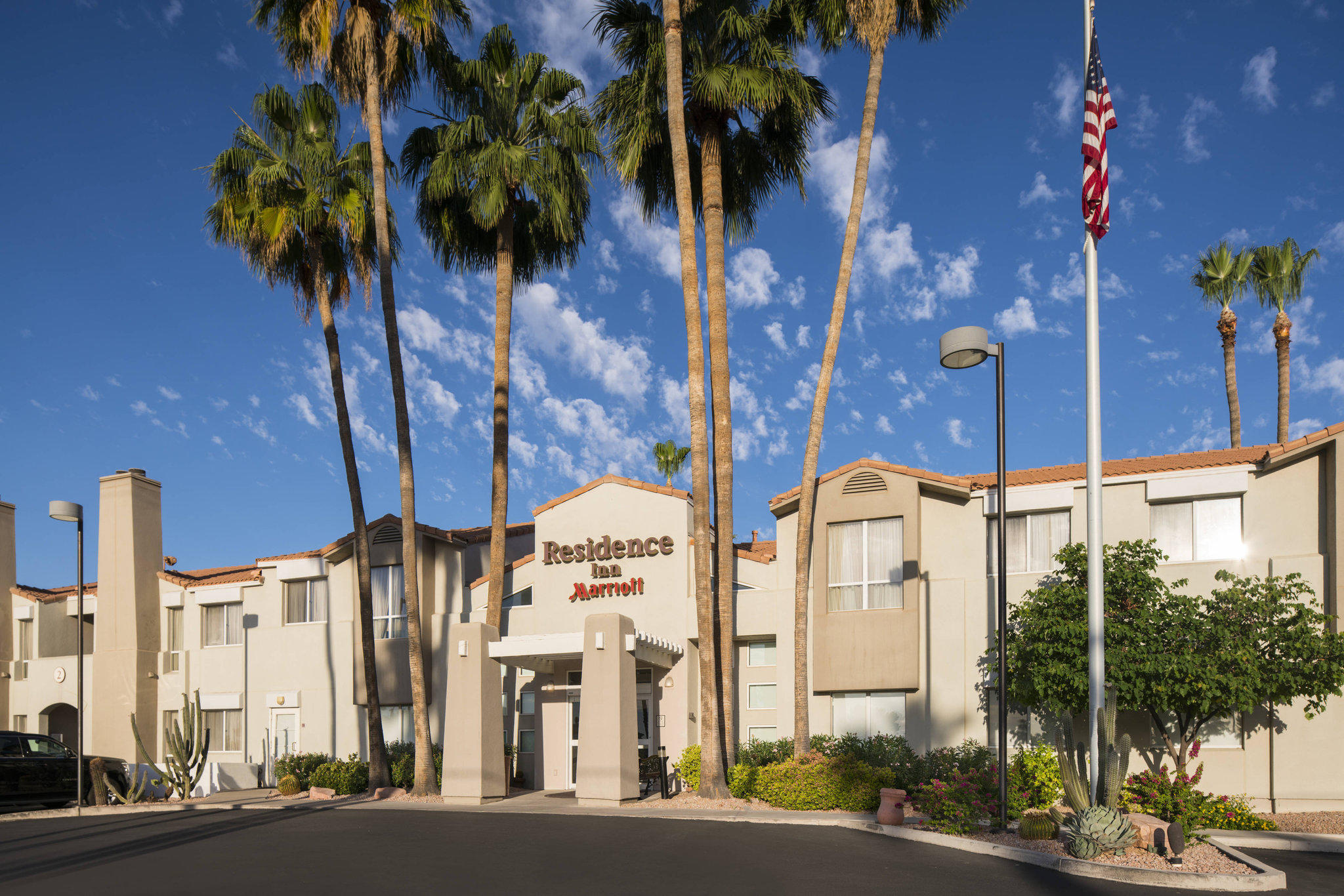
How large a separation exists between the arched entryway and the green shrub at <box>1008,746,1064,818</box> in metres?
31.1

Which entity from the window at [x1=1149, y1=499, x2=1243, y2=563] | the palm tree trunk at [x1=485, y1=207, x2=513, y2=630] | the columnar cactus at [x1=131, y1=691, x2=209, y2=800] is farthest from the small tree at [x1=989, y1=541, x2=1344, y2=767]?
the columnar cactus at [x1=131, y1=691, x2=209, y2=800]

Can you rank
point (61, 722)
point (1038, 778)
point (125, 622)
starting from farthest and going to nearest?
point (61, 722) < point (125, 622) < point (1038, 778)

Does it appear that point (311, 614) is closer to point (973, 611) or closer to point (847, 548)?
point (847, 548)

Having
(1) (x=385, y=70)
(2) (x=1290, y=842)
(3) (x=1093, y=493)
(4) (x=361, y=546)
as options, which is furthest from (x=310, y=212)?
(2) (x=1290, y=842)

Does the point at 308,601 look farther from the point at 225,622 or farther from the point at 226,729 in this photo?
the point at 226,729

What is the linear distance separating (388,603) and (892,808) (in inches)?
613

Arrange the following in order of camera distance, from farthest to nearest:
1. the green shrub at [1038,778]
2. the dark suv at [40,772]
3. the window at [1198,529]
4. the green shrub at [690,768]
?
the dark suv at [40,772], the green shrub at [690,768], the window at [1198,529], the green shrub at [1038,778]

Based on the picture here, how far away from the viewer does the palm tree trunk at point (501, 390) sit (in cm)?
2388

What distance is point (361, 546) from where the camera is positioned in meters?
24.4

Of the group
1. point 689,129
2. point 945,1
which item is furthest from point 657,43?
point 945,1

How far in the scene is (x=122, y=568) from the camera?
31.5m

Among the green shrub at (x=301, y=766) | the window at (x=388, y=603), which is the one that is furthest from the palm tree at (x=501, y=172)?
the green shrub at (x=301, y=766)

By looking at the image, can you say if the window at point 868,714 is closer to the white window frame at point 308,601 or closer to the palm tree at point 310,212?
the palm tree at point 310,212

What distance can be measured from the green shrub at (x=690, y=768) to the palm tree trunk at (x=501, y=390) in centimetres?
545
